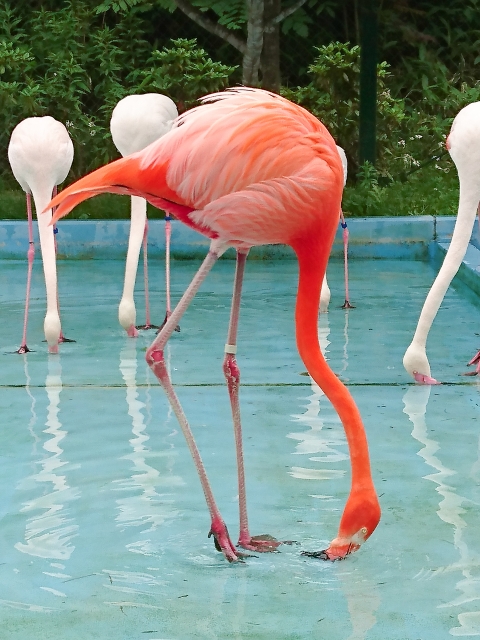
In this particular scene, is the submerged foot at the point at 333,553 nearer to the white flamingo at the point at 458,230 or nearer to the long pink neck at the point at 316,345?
the long pink neck at the point at 316,345

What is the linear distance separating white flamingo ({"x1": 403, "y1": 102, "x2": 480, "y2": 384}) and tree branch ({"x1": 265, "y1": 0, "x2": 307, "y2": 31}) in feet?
17.0

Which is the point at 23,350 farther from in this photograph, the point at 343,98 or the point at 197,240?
the point at 343,98

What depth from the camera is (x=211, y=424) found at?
4.01 meters

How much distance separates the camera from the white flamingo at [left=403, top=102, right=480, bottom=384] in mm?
4516

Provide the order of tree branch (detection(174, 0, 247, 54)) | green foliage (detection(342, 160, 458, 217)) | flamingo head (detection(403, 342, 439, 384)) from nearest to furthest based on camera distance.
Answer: flamingo head (detection(403, 342, 439, 384))
green foliage (detection(342, 160, 458, 217))
tree branch (detection(174, 0, 247, 54))

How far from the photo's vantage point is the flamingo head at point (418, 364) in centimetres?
450

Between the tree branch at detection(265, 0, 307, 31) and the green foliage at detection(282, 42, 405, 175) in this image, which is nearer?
the tree branch at detection(265, 0, 307, 31)

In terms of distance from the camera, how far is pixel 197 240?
27.1 ft

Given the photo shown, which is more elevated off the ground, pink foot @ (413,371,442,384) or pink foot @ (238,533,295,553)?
pink foot @ (238,533,295,553)

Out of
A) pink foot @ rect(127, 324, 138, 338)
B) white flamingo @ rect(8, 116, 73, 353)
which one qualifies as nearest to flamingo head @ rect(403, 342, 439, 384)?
pink foot @ rect(127, 324, 138, 338)

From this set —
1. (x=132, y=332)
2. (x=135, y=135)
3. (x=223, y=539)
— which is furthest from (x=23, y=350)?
(x=223, y=539)

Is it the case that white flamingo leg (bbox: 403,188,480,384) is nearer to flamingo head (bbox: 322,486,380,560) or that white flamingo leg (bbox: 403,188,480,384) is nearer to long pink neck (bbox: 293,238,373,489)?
long pink neck (bbox: 293,238,373,489)

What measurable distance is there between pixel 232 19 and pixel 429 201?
2665 millimetres

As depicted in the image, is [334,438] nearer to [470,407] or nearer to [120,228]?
[470,407]
